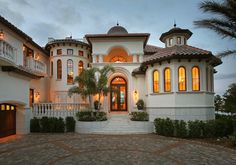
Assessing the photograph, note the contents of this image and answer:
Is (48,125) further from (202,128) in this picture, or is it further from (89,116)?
(202,128)

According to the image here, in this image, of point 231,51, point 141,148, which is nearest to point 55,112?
point 141,148

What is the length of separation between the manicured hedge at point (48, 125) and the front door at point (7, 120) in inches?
57.2

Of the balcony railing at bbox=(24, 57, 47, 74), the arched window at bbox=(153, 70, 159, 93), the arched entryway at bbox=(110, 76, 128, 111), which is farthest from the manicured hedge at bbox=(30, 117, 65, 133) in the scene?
the arched window at bbox=(153, 70, 159, 93)

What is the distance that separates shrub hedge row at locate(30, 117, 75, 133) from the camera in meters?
15.9

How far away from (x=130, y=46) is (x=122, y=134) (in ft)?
33.7

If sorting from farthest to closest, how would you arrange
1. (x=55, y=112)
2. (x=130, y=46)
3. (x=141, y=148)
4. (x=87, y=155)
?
(x=130, y=46)
(x=55, y=112)
(x=141, y=148)
(x=87, y=155)

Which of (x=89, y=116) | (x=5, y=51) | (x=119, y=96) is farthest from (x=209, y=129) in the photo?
(x=5, y=51)

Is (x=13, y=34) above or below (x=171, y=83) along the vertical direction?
above

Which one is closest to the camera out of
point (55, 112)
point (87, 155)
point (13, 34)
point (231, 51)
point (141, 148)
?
point (87, 155)

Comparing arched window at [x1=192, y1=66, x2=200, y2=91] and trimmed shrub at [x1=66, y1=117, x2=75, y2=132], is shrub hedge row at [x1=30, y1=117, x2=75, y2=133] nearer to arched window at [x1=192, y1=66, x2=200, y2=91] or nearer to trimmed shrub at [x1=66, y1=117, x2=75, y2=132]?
trimmed shrub at [x1=66, y1=117, x2=75, y2=132]

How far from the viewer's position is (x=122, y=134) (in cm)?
1471

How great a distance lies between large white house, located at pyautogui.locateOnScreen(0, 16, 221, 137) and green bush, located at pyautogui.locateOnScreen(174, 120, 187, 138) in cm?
127

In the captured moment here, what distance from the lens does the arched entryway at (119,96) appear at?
73.2 feet

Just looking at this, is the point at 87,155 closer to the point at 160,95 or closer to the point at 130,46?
the point at 160,95
